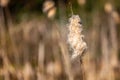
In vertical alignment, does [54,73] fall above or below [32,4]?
below

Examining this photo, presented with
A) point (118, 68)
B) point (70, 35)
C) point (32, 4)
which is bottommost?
point (118, 68)

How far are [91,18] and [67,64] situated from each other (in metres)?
1.96

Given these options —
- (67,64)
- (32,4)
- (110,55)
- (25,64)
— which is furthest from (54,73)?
(32,4)

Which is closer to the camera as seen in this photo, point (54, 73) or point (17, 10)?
point (54, 73)

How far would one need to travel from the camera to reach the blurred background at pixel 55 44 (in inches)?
84.0

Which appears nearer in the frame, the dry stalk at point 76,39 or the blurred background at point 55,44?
the dry stalk at point 76,39

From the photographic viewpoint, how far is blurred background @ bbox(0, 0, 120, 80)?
7.00ft

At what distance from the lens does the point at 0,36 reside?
9.08 feet

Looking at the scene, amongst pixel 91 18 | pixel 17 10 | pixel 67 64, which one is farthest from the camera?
pixel 17 10

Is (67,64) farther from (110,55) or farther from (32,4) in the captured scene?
(32,4)

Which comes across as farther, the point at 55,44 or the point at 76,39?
the point at 55,44

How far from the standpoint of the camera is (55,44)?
3.47m

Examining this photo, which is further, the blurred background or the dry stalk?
the blurred background

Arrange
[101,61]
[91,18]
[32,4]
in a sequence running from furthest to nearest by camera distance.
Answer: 1. [32,4]
2. [91,18]
3. [101,61]
